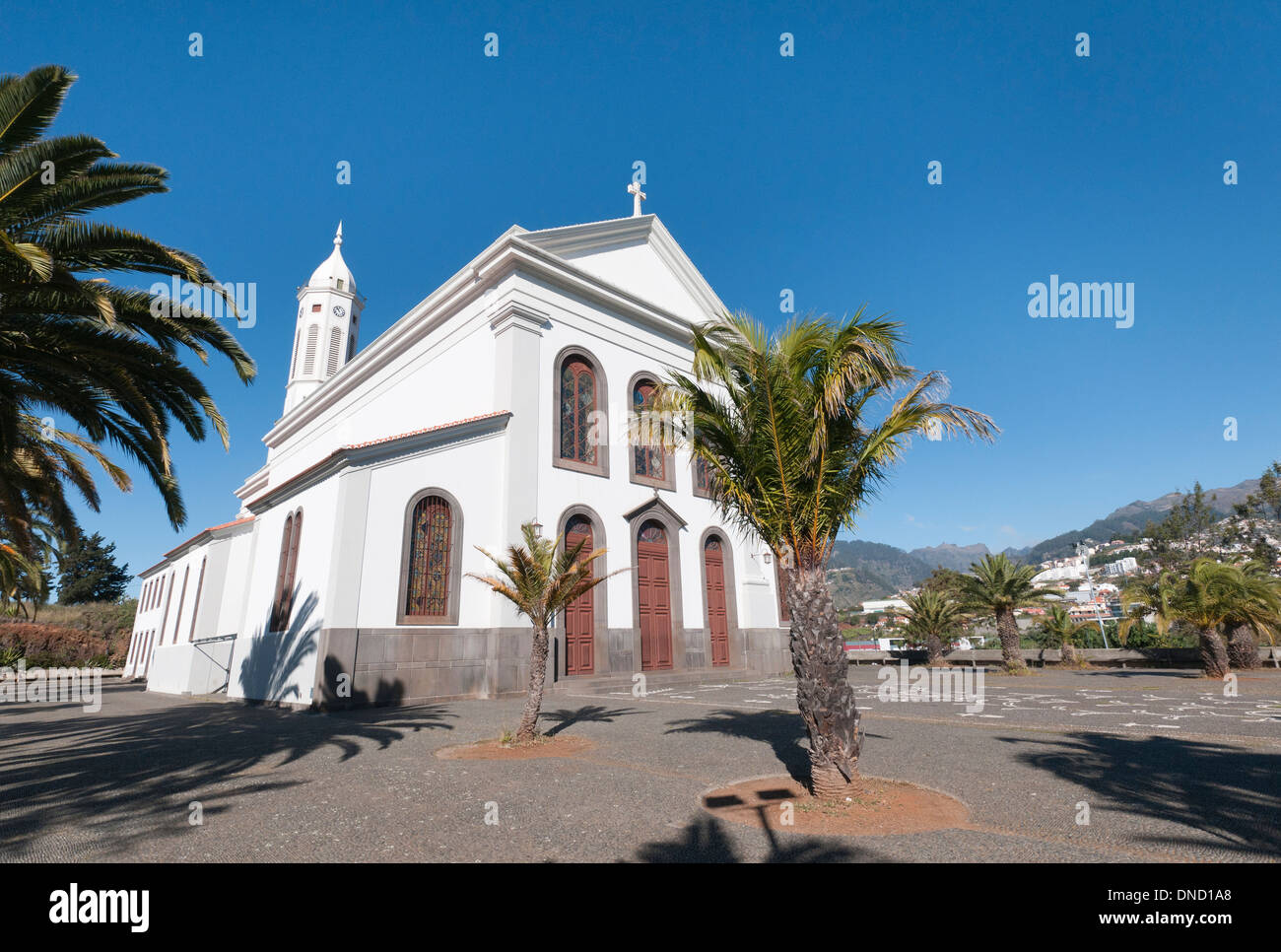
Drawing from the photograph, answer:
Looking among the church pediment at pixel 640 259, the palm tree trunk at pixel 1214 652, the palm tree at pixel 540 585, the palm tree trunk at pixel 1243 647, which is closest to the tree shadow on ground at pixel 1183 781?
the palm tree at pixel 540 585

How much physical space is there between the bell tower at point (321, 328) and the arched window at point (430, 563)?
842 inches

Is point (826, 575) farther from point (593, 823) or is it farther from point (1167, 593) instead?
point (1167, 593)

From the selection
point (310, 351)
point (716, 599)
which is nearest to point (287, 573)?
point (716, 599)

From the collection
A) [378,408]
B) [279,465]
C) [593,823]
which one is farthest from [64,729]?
[279,465]

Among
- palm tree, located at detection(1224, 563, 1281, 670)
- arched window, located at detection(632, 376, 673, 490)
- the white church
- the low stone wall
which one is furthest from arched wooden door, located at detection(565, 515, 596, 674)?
palm tree, located at detection(1224, 563, 1281, 670)

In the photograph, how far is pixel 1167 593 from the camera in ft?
59.8

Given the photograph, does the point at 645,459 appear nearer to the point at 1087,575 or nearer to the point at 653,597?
the point at 653,597

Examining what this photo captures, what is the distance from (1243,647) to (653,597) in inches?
→ 673

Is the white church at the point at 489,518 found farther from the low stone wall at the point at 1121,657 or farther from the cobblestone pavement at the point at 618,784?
the low stone wall at the point at 1121,657

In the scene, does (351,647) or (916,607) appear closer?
(351,647)

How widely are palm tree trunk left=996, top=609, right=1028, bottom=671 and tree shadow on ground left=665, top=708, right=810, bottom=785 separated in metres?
14.1

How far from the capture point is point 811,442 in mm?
6500
